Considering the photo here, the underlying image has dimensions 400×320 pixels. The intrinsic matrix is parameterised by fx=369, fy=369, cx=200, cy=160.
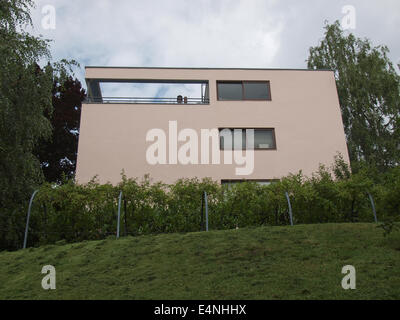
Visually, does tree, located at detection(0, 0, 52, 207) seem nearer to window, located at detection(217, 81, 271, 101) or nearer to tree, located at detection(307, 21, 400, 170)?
window, located at detection(217, 81, 271, 101)

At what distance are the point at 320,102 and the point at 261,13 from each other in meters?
5.72

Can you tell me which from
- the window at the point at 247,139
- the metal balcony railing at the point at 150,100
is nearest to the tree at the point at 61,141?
the metal balcony railing at the point at 150,100

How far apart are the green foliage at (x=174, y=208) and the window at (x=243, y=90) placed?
861 cm

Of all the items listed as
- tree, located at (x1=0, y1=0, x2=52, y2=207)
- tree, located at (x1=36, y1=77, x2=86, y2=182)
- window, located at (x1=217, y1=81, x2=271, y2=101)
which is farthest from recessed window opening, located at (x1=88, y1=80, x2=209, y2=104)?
tree, located at (x1=0, y1=0, x2=52, y2=207)

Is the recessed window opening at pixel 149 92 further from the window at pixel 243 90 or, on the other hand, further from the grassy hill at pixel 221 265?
the grassy hill at pixel 221 265

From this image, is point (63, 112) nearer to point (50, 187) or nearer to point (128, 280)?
point (50, 187)

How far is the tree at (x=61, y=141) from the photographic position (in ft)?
70.1

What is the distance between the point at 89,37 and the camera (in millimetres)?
10438

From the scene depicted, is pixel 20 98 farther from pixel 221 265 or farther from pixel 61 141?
pixel 61 141

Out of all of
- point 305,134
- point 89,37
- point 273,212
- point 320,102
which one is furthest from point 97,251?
point 320,102

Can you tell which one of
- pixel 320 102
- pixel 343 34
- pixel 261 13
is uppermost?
pixel 343 34

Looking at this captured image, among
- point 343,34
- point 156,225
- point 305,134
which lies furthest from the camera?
point 343,34

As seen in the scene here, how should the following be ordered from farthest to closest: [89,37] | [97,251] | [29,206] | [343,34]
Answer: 1. [343,34]
2. [89,37]
3. [29,206]
4. [97,251]
